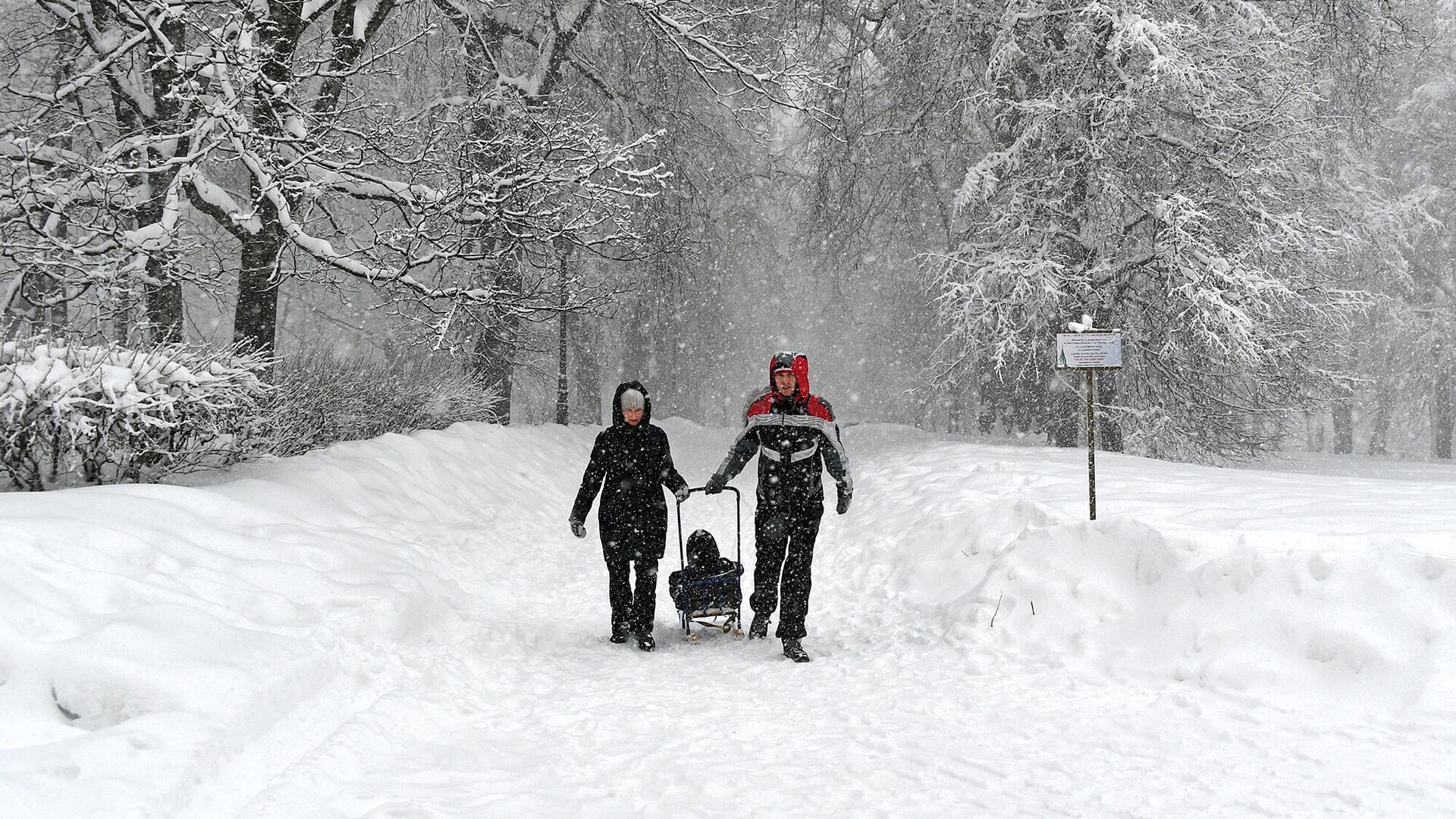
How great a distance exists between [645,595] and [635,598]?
20cm

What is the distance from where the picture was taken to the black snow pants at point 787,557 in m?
6.28

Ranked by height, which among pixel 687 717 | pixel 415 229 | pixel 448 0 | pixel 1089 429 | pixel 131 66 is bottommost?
pixel 687 717

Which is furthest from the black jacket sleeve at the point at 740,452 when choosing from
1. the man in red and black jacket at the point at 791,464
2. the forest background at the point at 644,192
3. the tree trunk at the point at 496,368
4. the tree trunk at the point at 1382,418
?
the tree trunk at the point at 1382,418

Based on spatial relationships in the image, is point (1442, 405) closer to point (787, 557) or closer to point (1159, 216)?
point (1159, 216)

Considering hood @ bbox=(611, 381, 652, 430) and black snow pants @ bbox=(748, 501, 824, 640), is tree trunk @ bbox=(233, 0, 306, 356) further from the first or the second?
black snow pants @ bbox=(748, 501, 824, 640)

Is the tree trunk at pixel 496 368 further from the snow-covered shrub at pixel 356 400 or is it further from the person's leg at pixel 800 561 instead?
the person's leg at pixel 800 561

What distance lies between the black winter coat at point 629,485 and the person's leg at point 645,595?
0.28 feet

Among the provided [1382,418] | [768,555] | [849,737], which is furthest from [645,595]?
[1382,418]

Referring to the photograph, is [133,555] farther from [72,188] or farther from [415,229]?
[72,188]

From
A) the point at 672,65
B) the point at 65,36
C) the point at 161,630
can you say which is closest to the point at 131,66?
the point at 65,36

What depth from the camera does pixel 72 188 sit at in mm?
7434

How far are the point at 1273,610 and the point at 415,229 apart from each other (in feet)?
22.8

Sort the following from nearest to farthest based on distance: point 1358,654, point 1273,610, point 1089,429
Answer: point 1358,654
point 1273,610
point 1089,429

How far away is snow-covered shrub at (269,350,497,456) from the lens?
870 cm
